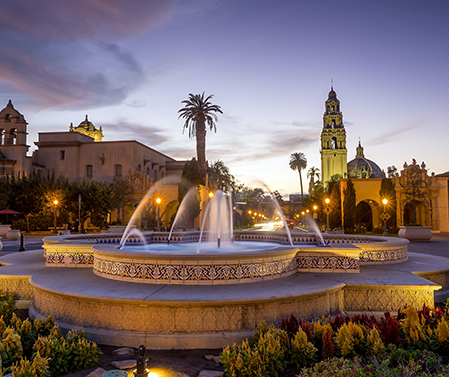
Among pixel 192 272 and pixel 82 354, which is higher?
pixel 192 272

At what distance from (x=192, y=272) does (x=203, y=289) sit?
1.50 ft

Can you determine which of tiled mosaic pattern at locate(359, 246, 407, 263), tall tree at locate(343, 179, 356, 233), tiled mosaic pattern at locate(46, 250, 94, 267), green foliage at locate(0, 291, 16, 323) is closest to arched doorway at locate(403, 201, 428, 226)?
tall tree at locate(343, 179, 356, 233)

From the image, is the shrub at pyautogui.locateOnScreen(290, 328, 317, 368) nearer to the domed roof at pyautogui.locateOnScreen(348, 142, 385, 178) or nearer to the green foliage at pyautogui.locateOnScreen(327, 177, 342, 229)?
the green foliage at pyautogui.locateOnScreen(327, 177, 342, 229)

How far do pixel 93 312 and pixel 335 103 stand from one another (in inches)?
4356

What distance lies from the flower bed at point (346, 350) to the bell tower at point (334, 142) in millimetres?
105383

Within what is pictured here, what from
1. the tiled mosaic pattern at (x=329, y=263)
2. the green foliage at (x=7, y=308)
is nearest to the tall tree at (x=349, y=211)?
the tiled mosaic pattern at (x=329, y=263)

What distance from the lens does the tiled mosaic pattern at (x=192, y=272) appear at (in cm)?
606

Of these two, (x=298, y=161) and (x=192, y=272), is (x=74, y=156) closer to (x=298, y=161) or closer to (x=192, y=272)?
(x=192, y=272)

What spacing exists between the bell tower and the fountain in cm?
10304

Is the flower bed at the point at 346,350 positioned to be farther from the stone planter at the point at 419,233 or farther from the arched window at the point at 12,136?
the arched window at the point at 12,136

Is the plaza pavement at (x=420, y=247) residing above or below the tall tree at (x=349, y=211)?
below

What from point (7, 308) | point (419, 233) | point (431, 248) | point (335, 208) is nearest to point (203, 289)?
point (7, 308)

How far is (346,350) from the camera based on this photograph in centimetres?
435

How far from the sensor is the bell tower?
348 ft
